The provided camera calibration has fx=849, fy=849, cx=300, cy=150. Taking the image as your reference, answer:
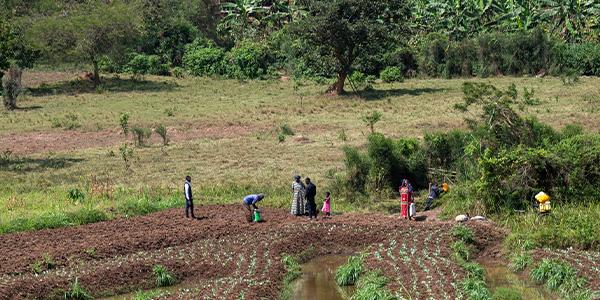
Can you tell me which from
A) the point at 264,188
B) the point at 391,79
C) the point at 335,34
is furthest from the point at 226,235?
the point at 391,79

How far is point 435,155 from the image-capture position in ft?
96.7

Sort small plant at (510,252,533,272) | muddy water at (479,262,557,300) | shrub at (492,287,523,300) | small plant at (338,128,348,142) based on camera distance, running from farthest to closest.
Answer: small plant at (338,128,348,142), small plant at (510,252,533,272), muddy water at (479,262,557,300), shrub at (492,287,523,300)

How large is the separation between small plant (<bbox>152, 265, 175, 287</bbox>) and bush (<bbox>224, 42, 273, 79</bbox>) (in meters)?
49.7

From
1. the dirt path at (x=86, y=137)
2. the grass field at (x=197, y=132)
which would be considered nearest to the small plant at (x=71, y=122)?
the grass field at (x=197, y=132)

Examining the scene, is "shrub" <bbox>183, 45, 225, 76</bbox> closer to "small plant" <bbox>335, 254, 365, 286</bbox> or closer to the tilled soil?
the tilled soil

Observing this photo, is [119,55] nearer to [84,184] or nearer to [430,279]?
[84,184]

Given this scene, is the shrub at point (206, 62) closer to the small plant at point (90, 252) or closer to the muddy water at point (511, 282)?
the small plant at point (90, 252)

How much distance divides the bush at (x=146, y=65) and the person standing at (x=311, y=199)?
47006mm

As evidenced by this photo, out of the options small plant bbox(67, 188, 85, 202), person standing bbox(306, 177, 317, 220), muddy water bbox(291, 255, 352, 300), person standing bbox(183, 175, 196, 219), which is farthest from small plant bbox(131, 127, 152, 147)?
muddy water bbox(291, 255, 352, 300)

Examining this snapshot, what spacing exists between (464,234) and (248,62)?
162 ft

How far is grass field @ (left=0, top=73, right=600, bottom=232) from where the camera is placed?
29.3 m

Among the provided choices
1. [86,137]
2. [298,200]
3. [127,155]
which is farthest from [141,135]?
[298,200]

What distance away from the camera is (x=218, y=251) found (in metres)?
22.0

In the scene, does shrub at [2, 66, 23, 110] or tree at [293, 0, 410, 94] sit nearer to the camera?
tree at [293, 0, 410, 94]
